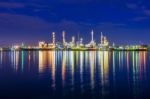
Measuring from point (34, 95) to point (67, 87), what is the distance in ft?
16.5

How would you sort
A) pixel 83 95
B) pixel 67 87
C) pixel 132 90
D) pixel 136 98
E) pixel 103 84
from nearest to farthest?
pixel 136 98 → pixel 83 95 → pixel 132 90 → pixel 67 87 → pixel 103 84

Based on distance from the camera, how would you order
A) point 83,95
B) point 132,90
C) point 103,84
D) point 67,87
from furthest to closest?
1. point 103,84
2. point 67,87
3. point 132,90
4. point 83,95

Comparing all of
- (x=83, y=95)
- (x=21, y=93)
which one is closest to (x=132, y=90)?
(x=83, y=95)

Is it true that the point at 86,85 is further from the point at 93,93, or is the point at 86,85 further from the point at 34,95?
the point at 34,95

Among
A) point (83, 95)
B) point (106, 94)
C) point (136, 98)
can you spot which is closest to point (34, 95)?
point (83, 95)

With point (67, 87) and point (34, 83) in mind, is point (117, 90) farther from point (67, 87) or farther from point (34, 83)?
point (34, 83)

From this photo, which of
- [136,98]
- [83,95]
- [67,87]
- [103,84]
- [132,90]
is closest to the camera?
[136,98]

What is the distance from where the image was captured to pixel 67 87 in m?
29.5

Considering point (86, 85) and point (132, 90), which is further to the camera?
point (86, 85)

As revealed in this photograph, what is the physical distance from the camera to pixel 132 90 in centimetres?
2738

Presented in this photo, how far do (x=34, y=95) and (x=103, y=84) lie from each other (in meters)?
8.84

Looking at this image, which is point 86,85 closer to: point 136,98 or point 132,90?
point 132,90

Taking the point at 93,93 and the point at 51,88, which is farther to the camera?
the point at 51,88

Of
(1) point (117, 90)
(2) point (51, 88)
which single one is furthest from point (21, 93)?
(1) point (117, 90)
